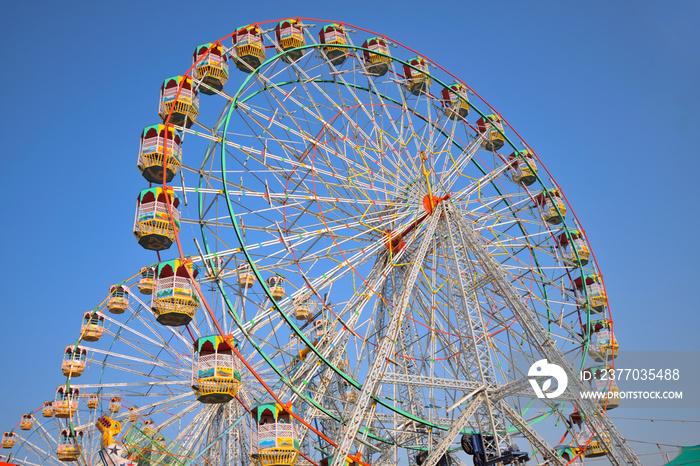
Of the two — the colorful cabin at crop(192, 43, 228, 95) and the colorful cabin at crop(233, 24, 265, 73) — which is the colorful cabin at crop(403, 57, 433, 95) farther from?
the colorful cabin at crop(192, 43, 228, 95)

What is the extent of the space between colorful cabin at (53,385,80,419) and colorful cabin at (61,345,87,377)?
72 cm

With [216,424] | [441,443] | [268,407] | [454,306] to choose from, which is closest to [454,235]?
[454,306]

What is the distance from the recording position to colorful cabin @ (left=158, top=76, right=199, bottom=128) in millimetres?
16484

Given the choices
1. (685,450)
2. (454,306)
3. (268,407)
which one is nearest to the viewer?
(268,407)

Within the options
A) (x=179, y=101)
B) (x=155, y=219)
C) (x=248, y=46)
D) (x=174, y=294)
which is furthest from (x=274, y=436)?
(x=248, y=46)

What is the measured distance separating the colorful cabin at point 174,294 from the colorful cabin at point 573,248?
1354cm

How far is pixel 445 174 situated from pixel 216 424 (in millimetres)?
12474

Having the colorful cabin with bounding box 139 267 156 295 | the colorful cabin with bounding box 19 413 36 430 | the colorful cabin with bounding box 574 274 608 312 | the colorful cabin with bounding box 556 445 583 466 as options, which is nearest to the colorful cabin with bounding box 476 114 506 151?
the colorful cabin with bounding box 574 274 608 312

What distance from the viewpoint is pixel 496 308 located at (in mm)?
18281

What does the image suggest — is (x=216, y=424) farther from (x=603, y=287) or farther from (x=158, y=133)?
(x=603, y=287)

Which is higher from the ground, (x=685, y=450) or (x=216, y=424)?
(x=216, y=424)

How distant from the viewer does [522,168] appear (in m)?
21.9

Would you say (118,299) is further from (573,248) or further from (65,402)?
(573,248)

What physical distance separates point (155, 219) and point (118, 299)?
→ 12333mm
